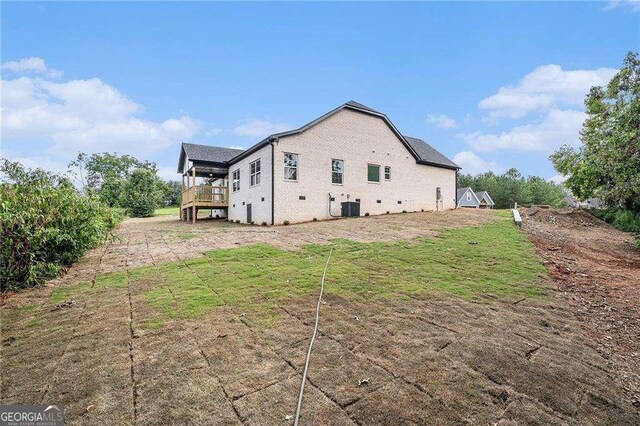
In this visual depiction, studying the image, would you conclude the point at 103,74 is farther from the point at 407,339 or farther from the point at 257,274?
the point at 407,339

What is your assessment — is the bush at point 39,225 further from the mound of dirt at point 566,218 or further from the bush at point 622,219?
the bush at point 622,219

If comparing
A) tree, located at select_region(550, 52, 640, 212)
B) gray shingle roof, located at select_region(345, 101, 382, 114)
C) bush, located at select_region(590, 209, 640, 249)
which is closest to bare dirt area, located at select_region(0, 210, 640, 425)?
tree, located at select_region(550, 52, 640, 212)

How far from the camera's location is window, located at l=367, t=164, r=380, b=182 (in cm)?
1894

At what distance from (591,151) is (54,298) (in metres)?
17.0

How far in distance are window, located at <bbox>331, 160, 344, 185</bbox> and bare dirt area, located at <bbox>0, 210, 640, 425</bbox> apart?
13.1 meters

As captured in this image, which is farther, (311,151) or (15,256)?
(311,151)

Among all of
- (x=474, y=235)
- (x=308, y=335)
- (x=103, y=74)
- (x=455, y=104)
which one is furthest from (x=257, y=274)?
(x=455, y=104)

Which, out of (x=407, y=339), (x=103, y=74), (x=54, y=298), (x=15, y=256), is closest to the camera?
(x=407, y=339)

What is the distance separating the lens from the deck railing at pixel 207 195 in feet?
67.1

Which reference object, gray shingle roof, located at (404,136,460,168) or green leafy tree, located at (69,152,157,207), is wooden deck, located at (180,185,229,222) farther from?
green leafy tree, located at (69,152,157,207)

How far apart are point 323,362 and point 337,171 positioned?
15.2m

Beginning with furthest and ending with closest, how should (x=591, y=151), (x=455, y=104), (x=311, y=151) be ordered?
(x=455, y=104)
(x=311, y=151)
(x=591, y=151)

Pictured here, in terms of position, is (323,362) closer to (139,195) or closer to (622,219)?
(622,219)

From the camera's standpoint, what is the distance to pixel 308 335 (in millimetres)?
3473
